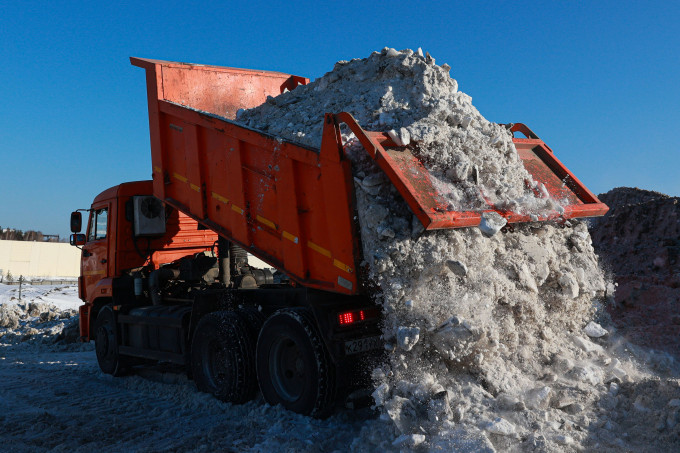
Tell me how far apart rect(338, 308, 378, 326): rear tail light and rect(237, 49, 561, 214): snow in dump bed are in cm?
119

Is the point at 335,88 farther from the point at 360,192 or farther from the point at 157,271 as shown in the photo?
the point at 157,271

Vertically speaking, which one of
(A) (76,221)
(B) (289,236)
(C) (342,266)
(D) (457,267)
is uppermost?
(A) (76,221)

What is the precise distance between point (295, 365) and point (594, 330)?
9.26 ft

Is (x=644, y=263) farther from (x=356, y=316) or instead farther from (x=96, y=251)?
(x=96, y=251)

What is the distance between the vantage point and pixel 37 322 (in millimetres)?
14852

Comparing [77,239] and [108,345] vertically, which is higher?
[77,239]

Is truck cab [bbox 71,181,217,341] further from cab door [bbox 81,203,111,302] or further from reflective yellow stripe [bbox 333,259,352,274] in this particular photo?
reflective yellow stripe [bbox 333,259,352,274]

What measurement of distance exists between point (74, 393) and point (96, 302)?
2106 mm

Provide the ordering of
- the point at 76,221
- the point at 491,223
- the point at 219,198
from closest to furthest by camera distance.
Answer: the point at 491,223 < the point at 219,198 < the point at 76,221

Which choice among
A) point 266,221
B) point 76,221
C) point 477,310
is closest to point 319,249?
point 266,221

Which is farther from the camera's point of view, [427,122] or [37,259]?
[37,259]

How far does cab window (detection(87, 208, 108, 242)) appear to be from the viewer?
8.98 m

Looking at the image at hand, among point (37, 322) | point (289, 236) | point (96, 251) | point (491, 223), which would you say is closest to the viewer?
point (491, 223)

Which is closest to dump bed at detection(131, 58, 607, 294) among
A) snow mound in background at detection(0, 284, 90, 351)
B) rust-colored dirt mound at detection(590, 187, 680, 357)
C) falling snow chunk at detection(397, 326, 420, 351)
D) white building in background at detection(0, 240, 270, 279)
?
falling snow chunk at detection(397, 326, 420, 351)
